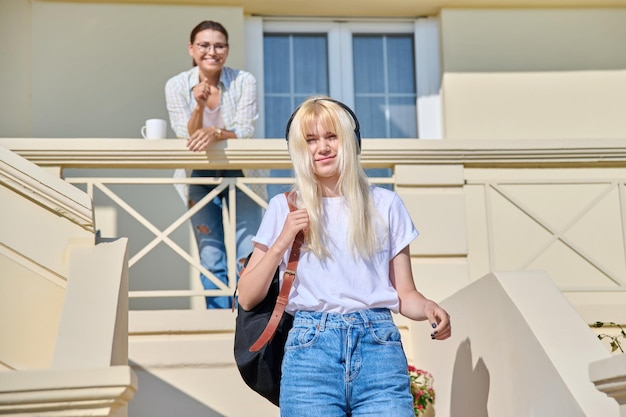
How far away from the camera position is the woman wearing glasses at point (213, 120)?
20.6ft

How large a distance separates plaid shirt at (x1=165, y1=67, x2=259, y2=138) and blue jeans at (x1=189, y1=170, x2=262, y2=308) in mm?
337

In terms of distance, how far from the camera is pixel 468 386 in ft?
→ 15.9

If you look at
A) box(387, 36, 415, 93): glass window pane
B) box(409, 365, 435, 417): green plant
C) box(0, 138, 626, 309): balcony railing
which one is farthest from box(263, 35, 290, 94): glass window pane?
box(409, 365, 435, 417): green plant

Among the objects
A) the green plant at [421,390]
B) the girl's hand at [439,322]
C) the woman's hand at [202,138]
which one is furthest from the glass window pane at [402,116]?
the girl's hand at [439,322]

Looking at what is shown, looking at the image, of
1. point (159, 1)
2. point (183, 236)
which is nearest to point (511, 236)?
point (183, 236)

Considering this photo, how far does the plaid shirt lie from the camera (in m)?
6.65

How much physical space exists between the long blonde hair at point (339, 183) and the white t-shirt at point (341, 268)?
3 cm

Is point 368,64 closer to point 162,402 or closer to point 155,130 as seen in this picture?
point 155,130

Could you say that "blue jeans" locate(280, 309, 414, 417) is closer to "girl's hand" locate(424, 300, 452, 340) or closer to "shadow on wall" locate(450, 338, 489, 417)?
"girl's hand" locate(424, 300, 452, 340)

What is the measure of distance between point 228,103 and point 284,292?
11.5 ft

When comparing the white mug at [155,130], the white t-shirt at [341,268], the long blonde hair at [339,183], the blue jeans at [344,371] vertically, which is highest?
the white mug at [155,130]

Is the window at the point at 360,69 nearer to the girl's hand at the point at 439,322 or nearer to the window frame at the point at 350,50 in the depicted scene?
the window frame at the point at 350,50

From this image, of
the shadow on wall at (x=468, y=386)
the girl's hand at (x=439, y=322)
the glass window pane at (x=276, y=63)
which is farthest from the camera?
the glass window pane at (x=276, y=63)

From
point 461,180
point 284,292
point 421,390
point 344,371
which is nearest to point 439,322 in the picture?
point 344,371
